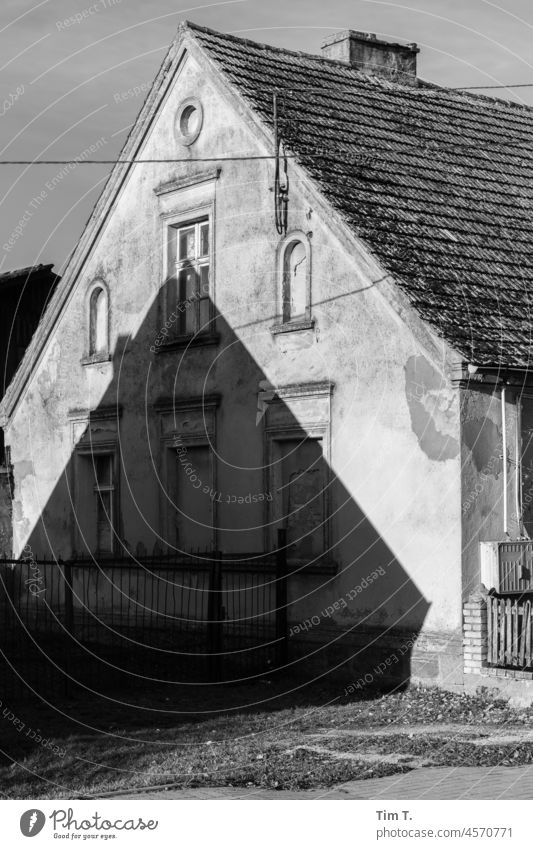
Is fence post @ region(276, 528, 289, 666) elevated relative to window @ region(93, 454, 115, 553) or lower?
lower

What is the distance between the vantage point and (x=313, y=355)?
57.2 ft

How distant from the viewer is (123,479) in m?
20.6

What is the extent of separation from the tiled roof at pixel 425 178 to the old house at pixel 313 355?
1.9 inches

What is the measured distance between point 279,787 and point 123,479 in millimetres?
11164

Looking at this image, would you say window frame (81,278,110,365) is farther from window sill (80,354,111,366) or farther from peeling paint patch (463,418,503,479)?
peeling paint patch (463,418,503,479)

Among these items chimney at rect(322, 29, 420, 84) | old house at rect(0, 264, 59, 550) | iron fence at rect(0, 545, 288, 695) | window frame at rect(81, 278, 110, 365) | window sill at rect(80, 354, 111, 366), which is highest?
chimney at rect(322, 29, 420, 84)

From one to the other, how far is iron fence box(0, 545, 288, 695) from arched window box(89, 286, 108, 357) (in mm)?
3435

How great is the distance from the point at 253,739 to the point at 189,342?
8046mm

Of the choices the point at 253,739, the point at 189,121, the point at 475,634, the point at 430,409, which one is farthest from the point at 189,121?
the point at 253,739

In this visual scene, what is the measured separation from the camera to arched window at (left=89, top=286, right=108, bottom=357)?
69.7 feet

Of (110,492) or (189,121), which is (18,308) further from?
(189,121)

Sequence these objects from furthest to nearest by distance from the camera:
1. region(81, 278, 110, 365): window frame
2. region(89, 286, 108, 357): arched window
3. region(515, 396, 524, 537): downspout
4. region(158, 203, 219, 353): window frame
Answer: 1. region(89, 286, 108, 357): arched window
2. region(81, 278, 110, 365): window frame
3. region(158, 203, 219, 353): window frame
4. region(515, 396, 524, 537): downspout

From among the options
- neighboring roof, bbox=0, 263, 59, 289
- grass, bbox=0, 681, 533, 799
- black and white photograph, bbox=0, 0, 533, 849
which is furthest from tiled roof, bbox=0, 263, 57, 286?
grass, bbox=0, 681, 533, 799

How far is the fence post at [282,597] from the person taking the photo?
56.6 feet
